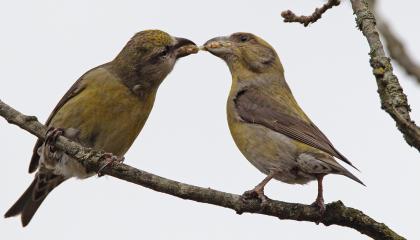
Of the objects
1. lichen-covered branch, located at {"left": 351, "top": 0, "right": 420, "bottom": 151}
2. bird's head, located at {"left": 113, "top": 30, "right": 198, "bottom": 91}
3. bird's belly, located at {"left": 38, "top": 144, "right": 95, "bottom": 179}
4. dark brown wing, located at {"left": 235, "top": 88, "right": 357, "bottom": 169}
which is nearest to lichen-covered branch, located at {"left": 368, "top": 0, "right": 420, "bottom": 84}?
lichen-covered branch, located at {"left": 351, "top": 0, "right": 420, "bottom": 151}

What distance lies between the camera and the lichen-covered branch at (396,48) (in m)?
3.27

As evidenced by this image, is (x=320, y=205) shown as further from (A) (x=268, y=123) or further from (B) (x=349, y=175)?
(A) (x=268, y=123)

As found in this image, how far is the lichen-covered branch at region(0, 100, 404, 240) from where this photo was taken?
4289 millimetres

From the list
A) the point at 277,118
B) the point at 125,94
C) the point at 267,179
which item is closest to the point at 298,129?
the point at 277,118

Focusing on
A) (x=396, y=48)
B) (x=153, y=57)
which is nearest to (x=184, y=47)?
(x=153, y=57)

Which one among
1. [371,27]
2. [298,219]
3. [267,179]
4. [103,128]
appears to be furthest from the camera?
[103,128]

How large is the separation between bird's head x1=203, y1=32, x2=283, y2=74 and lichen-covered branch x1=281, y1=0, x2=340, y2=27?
7.95 feet

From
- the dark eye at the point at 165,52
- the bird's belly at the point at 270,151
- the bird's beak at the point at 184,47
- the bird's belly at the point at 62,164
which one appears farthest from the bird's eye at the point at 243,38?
the bird's belly at the point at 62,164

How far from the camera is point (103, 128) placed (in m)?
6.53

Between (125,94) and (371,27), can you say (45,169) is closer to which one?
(125,94)

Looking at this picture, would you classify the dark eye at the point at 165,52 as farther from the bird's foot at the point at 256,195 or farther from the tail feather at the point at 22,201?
the bird's foot at the point at 256,195

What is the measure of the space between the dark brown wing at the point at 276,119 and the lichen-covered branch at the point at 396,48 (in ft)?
5.65

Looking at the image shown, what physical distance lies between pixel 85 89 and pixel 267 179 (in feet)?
8.43

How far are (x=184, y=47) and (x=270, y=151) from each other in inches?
75.4
